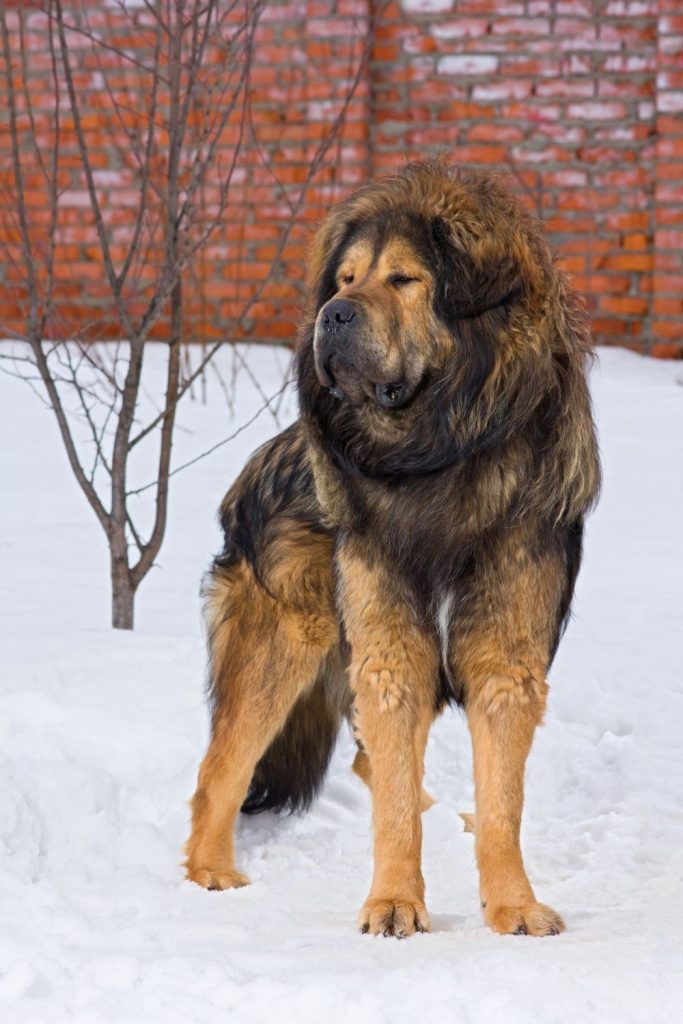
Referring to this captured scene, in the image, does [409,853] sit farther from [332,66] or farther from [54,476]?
[332,66]

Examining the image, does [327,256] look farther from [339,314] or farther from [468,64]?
[468,64]

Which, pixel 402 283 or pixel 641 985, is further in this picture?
pixel 402 283

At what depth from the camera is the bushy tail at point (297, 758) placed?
400 cm

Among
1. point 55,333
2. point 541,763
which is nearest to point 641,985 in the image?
point 541,763

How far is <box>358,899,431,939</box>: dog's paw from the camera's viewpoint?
3154 millimetres

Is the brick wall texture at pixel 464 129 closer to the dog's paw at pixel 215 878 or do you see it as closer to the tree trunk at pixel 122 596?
the tree trunk at pixel 122 596

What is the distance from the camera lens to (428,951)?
296 centimetres

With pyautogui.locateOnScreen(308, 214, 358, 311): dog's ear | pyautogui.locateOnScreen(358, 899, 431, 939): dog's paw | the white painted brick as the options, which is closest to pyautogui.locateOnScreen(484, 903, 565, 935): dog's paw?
pyautogui.locateOnScreen(358, 899, 431, 939): dog's paw

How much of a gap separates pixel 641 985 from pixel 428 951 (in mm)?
548

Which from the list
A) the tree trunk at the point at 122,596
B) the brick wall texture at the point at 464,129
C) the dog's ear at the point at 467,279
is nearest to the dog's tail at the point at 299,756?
the dog's ear at the point at 467,279

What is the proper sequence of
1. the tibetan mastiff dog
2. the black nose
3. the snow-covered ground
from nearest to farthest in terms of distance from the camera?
the snow-covered ground, the black nose, the tibetan mastiff dog

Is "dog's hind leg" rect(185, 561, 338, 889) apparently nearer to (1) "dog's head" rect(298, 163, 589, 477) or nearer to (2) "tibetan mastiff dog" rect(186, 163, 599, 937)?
(2) "tibetan mastiff dog" rect(186, 163, 599, 937)

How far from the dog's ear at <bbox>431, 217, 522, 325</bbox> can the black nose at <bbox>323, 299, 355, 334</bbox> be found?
23cm

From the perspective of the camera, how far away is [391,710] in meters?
3.33
